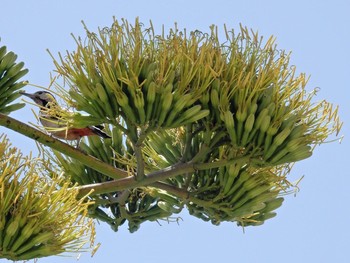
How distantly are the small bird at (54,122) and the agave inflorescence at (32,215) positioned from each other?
436 millimetres

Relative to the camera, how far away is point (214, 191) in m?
8.50

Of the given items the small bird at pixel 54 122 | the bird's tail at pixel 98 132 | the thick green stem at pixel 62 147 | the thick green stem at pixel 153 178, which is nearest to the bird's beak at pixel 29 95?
the small bird at pixel 54 122

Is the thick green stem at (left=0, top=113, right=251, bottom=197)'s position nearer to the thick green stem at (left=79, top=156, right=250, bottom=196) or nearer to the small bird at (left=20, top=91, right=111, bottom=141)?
the thick green stem at (left=79, top=156, right=250, bottom=196)

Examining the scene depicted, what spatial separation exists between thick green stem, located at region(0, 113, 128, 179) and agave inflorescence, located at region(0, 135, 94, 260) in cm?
25

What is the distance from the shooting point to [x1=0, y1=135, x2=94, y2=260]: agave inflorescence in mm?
7508

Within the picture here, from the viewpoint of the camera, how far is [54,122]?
8.19 m

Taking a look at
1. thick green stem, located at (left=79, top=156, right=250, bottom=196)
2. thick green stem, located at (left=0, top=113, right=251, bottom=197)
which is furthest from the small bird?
thick green stem, located at (left=79, top=156, right=250, bottom=196)

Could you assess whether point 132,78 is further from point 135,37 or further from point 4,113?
point 4,113

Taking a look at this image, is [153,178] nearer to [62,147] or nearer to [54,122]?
[62,147]

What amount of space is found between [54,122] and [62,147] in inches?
6.1

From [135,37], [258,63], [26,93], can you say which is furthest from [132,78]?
[26,93]

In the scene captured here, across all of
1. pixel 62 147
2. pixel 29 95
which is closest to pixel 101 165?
pixel 62 147

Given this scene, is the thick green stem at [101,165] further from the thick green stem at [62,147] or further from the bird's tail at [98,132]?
the bird's tail at [98,132]

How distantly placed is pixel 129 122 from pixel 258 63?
2.53 feet
